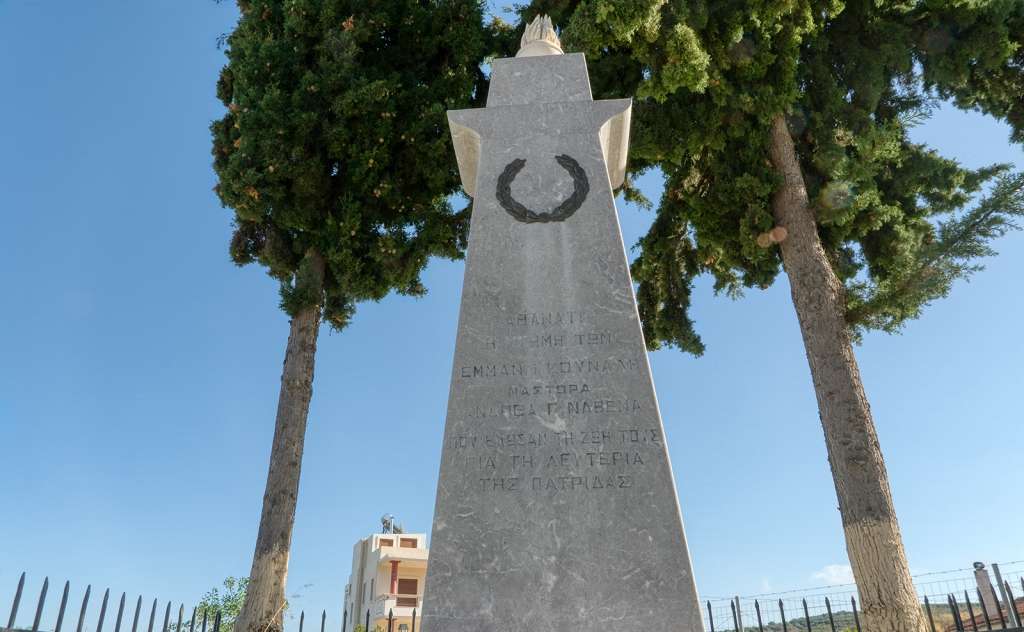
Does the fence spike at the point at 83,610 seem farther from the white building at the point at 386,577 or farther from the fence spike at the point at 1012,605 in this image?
the white building at the point at 386,577

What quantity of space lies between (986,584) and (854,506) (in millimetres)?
2204

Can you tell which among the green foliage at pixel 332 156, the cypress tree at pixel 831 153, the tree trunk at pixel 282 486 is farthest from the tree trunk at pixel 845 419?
the tree trunk at pixel 282 486

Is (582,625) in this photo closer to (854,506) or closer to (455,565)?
(455,565)

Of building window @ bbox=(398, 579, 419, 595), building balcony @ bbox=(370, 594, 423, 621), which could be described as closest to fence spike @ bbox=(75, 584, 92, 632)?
building balcony @ bbox=(370, 594, 423, 621)

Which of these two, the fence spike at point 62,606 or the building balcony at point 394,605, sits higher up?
the building balcony at point 394,605

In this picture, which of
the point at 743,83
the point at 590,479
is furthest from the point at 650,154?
the point at 590,479

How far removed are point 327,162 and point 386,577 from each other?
21.9 meters

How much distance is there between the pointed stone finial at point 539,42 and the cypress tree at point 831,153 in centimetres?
297

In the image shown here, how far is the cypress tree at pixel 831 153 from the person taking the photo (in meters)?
8.15

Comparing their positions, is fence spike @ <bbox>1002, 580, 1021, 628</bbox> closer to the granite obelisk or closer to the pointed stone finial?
the granite obelisk

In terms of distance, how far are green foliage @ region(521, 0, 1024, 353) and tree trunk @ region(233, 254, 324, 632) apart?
5.09m

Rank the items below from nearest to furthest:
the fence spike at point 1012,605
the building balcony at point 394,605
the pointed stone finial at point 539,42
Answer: the pointed stone finial at point 539,42, the fence spike at point 1012,605, the building balcony at point 394,605

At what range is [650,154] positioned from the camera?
33.5ft

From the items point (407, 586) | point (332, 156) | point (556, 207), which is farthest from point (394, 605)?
point (556, 207)
